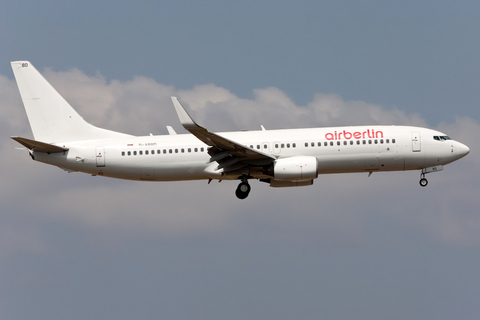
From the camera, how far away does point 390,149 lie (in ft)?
157

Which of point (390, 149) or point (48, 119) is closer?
point (390, 149)

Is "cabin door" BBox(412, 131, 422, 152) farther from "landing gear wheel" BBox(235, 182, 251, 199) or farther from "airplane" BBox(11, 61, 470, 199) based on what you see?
"landing gear wheel" BBox(235, 182, 251, 199)

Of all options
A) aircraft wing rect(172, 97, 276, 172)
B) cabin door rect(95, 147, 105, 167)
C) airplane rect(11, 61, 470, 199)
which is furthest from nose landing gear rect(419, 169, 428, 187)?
cabin door rect(95, 147, 105, 167)

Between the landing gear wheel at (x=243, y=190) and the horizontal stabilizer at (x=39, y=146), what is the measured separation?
41.4 feet

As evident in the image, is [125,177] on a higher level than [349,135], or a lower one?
lower

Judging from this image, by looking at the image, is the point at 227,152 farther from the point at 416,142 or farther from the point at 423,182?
the point at 423,182

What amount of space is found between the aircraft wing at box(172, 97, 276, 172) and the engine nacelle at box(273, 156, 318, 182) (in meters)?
0.96

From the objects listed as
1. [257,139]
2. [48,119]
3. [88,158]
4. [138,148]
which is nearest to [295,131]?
[257,139]

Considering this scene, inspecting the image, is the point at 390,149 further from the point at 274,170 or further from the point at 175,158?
the point at 175,158

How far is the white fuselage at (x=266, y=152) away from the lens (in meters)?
47.4

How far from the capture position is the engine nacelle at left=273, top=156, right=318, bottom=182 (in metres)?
45.9

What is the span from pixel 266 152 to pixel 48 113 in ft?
55.4

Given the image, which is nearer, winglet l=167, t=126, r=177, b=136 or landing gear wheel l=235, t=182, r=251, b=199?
landing gear wheel l=235, t=182, r=251, b=199

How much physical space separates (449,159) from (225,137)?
16301 millimetres
